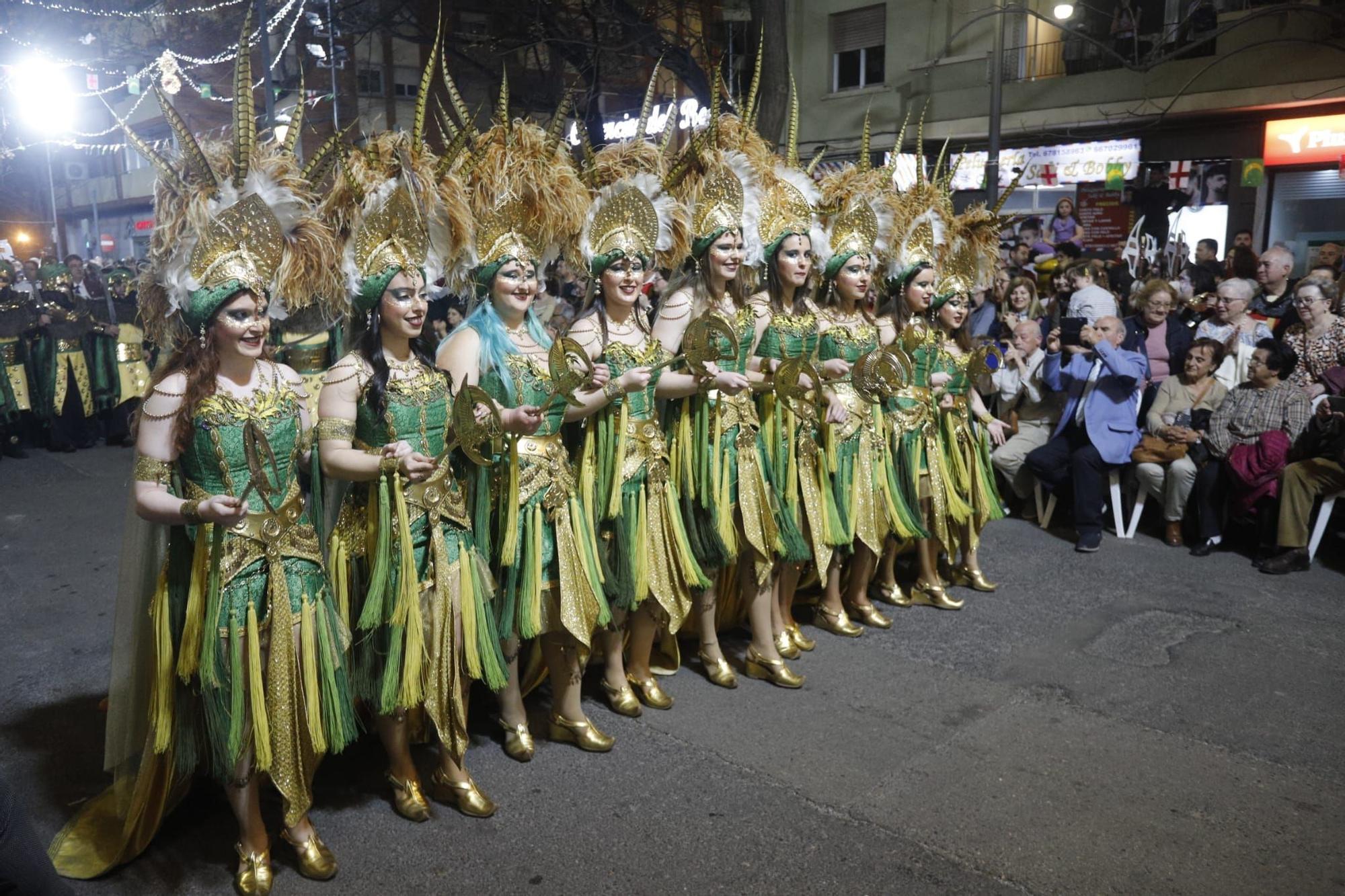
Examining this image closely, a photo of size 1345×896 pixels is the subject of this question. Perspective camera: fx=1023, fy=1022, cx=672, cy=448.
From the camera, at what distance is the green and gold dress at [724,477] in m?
3.97

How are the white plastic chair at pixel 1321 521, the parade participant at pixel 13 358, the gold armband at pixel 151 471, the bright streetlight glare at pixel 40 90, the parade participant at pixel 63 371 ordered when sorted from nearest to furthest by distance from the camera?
the gold armband at pixel 151 471 < the white plastic chair at pixel 1321 521 < the parade participant at pixel 13 358 < the parade participant at pixel 63 371 < the bright streetlight glare at pixel 40 90

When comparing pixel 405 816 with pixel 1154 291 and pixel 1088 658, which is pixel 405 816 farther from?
pixel 1154 291

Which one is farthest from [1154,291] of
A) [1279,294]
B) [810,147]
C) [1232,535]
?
Answer: [810,147]

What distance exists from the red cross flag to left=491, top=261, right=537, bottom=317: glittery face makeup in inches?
446

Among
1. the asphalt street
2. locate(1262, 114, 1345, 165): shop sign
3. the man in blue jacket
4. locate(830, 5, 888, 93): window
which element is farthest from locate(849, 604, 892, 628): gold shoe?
locate(830, 5, 888, 93): window

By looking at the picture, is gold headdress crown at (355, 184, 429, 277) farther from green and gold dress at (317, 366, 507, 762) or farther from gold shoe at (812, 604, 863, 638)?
gold shoe at (812, 604, 863, 638)

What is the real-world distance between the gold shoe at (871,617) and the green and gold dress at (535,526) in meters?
1.83

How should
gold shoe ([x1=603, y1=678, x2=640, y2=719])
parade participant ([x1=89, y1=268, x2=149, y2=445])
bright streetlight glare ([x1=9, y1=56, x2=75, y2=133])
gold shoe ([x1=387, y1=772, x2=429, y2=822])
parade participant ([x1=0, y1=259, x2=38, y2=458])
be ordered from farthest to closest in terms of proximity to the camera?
bright streetlight glare ([x1=9, y1=56, x2=75, y2=133]) < parade participant ([x1=89, y1=268, x2=149, y2=445]) < parade participant ([x1=0, y1=259, x2=38, y2=458]) < gold shoe ([x1=603, y1=678, x2=640, y2=719]) < gold shoe ([x1=387, y1=772, x2=429, y2=822])

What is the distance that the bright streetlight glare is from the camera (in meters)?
14.4

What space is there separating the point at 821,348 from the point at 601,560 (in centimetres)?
148

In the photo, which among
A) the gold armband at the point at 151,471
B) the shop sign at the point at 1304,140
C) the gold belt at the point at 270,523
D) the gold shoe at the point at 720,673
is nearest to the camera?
the gold armband at the point at 151,471

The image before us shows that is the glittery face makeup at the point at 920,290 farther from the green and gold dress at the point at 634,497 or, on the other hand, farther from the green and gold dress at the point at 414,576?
the green and gold dress at the point at 414,576

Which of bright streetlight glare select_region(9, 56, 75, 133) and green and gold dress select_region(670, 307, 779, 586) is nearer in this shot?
green and gold dress select_region(670, 307, 779, 586)

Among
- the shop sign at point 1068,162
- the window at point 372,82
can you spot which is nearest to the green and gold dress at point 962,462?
the shop sign at point 1068,162
